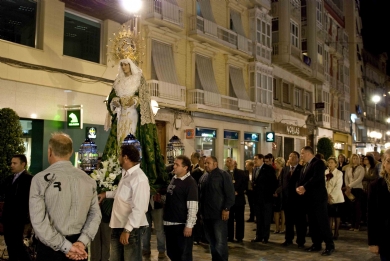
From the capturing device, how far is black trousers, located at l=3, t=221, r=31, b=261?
6.50 metres

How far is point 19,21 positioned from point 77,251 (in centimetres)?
1183

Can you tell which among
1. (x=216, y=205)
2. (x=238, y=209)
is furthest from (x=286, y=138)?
(x=216, y=205)

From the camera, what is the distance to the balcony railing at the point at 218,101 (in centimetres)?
2073

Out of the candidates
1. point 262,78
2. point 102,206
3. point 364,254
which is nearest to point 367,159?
point 364,254

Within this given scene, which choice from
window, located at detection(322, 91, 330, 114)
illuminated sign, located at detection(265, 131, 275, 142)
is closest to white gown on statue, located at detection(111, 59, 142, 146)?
illuminated sign, located at detection(265, 131, 275, 142)

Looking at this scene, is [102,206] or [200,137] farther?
[200,137]

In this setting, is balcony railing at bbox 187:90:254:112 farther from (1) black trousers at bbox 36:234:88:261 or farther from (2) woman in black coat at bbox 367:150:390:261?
(1) black trousers at bbox 36:234:88:261

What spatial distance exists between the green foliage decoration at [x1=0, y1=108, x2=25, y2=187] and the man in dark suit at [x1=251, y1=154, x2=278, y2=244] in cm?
642

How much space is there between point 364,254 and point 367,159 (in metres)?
4.17

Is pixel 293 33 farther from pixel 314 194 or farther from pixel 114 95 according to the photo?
pixel 114 95

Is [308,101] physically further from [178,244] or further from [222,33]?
[178,244]

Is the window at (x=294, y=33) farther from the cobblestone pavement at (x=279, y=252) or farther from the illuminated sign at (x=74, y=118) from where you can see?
the cobblestone pavement at (x=279, y=252)

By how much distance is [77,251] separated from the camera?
3.80 metres

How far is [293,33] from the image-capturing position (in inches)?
1188
